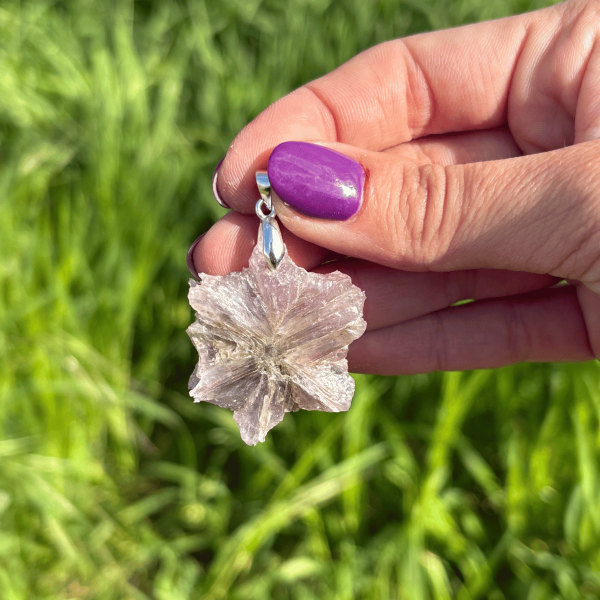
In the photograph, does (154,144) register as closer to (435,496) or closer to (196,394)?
(196,394)

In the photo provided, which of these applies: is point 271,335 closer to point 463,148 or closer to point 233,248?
point 233,248

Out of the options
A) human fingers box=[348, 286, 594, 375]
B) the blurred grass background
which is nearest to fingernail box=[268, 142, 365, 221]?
human fingers box=[348, 286, 594, 375]

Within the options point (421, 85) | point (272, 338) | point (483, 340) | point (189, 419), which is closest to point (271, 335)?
point (272, 338)

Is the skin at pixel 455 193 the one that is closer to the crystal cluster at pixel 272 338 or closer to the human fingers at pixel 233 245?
the human fingers at pixel 233 245

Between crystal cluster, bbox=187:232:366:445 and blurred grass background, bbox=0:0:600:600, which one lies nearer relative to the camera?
crystal cluster, bbox=187:232:366:445

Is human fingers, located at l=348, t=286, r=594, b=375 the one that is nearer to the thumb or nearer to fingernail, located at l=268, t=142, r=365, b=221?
the thumb

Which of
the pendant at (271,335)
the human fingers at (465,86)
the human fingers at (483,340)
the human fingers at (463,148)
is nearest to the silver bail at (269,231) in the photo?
the pendant at (271,335)

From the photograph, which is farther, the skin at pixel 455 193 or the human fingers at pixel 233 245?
the human fingers at pixel 233 245
